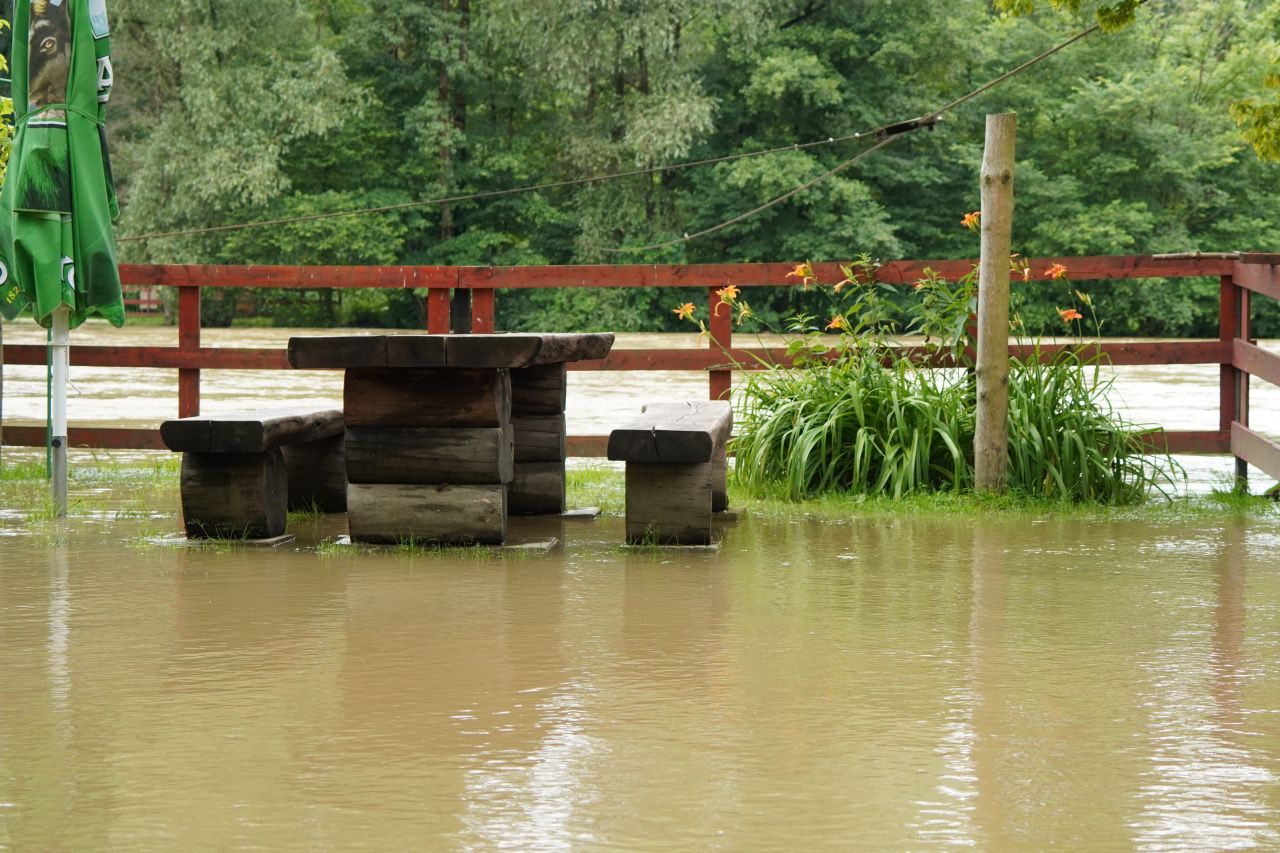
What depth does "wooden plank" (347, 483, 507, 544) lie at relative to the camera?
6699mm

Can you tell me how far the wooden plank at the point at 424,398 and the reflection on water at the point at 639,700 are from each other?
563 millimetres

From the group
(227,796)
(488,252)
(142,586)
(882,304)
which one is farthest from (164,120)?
(227,796)

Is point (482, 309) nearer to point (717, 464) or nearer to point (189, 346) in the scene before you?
point (189, 346)

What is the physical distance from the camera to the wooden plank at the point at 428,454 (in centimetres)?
663

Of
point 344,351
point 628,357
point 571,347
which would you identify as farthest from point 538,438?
point 628,357

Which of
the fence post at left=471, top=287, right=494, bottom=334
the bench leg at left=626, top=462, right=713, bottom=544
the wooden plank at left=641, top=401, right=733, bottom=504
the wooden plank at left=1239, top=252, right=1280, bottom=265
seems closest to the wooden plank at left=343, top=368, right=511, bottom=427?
the bench leg at left=626, top=462, right=713, bottom=544

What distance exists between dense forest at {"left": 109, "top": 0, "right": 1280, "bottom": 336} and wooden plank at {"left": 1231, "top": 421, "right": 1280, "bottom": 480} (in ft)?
95.0

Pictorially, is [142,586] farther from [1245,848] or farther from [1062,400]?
[1062,400]

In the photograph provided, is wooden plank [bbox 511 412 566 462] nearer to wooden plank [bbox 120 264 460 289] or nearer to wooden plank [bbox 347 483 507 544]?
wooden plank [bbox 347 483 507 544]

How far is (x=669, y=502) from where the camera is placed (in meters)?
6.77

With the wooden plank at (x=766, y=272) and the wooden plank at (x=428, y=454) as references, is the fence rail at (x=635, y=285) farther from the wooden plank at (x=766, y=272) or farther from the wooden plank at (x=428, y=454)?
the wooden plank at (x=428, y=454)

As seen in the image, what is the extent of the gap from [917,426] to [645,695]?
15.4 feet

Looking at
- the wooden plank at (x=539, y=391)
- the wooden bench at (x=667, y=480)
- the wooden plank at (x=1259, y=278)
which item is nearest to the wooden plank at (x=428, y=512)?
the wooden bench at (x=667, y=480)

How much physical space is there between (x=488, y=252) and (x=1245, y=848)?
42503 millimetres
